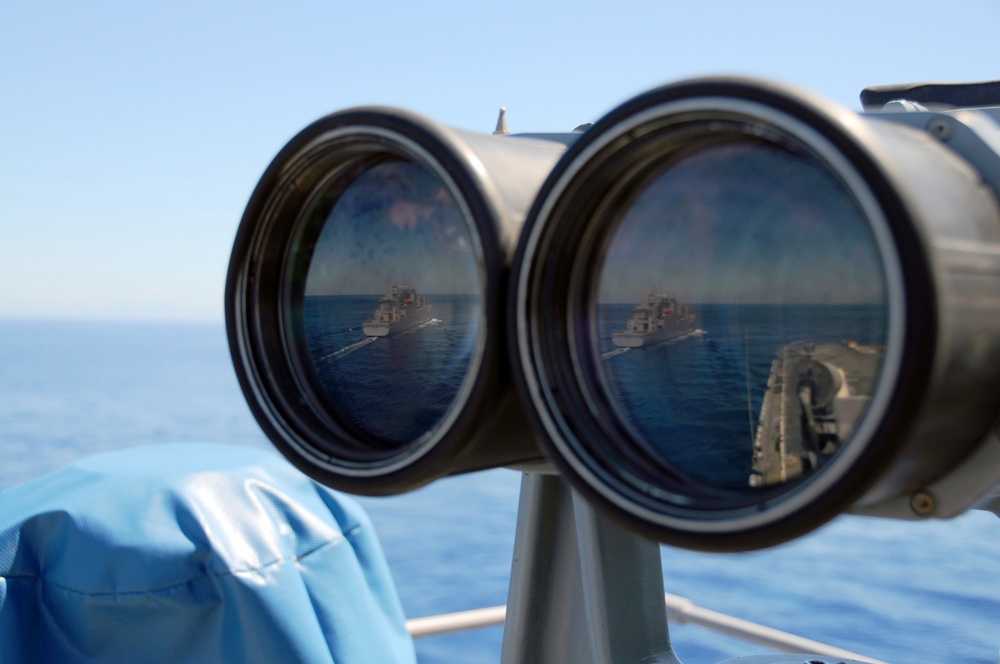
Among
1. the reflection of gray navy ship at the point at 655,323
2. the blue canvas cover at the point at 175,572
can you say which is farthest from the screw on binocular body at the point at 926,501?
the blue canvas cover at the point at 175,572

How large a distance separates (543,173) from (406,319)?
0.15m

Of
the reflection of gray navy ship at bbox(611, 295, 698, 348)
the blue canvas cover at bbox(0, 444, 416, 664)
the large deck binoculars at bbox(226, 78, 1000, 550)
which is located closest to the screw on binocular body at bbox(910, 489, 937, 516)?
the large deck binoculars at bbox(226, 78, 1000, 550)

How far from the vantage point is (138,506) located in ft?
5.46

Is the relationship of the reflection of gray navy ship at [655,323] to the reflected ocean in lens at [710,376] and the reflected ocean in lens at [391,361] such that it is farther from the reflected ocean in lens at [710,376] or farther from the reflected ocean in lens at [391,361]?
the reflected ocean in lens at [391,361]

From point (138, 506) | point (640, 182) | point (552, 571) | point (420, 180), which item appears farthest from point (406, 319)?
point (138, 506)

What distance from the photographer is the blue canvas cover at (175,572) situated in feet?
5.17

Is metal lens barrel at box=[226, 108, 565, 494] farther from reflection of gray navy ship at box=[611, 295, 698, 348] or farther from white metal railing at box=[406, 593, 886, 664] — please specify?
white metal railing at box=[406, 593, 886, 664]

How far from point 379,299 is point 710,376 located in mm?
265

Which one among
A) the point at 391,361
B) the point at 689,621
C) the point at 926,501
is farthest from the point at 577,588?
the point at 689,621

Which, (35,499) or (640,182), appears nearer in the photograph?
(640,182)

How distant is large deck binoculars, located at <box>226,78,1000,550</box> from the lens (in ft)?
1.70

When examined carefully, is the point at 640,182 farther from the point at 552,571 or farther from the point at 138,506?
the point at 138,506

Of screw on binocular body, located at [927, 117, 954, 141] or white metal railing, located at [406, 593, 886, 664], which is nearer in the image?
screw on binocular body, located at [927, 117, 954, 141]

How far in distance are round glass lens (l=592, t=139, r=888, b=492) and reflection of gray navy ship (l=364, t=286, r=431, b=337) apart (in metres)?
0.15
